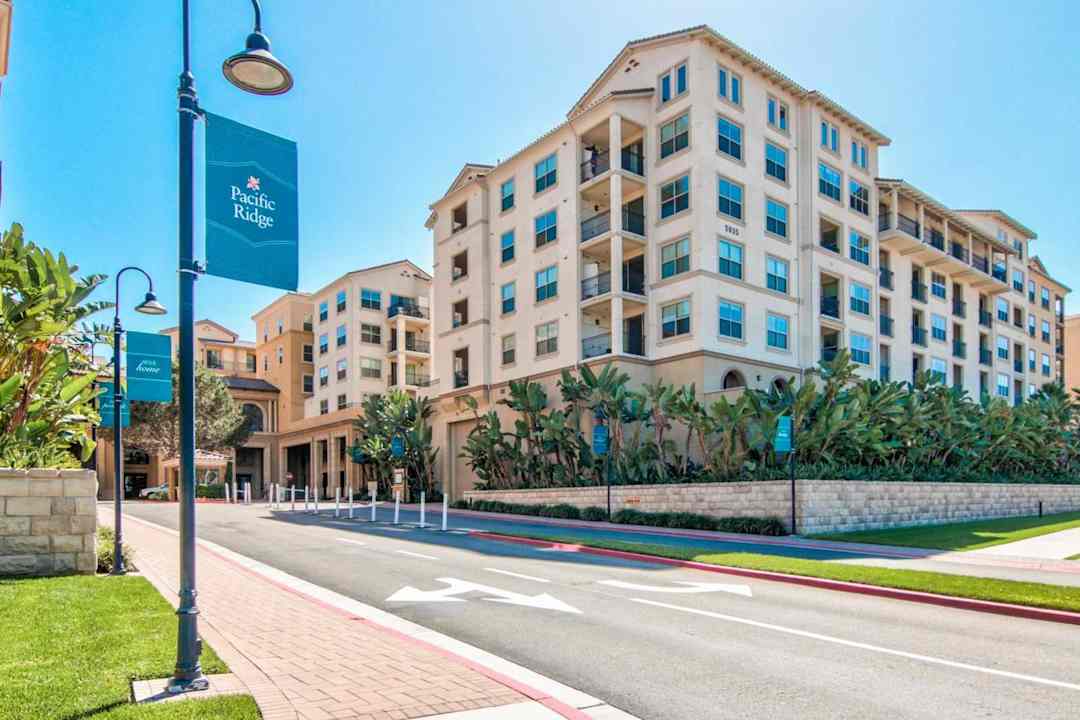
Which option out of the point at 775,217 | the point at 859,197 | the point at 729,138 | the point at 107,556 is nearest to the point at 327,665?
the point at 107,556

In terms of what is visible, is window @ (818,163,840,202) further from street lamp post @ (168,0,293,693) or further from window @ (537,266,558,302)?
street lamp post @ (168,0,293,693)

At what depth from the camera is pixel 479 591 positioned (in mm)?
11820

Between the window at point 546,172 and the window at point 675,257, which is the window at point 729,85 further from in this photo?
the window at point 546,172

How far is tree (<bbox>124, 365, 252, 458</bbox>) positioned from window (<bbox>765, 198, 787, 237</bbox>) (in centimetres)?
3656

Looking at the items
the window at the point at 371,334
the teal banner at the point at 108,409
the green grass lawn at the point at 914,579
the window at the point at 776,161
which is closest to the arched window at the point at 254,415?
the window at the point at 371,334

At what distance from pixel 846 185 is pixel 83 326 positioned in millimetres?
36275

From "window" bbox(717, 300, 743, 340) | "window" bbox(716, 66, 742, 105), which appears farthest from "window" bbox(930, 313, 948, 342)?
"window" bbox(716, 66, 742, 105)

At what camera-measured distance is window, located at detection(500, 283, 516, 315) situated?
4028 centimetres

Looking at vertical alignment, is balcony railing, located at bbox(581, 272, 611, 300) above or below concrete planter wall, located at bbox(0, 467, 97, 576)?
above

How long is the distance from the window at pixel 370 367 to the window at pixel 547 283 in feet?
83.8

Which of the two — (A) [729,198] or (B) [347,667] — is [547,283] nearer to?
(A) [729,198]

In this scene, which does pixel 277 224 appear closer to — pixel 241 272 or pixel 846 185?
pixel 241 272

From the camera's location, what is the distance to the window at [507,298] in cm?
4028

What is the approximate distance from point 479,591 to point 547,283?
27.1m
